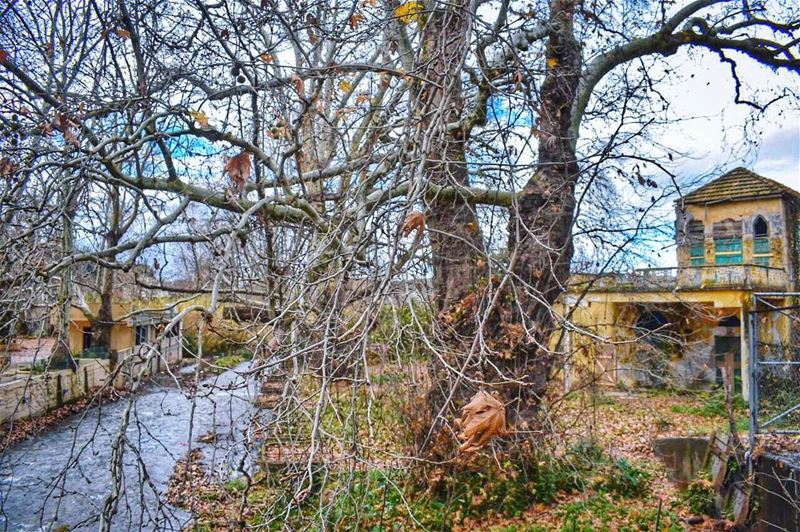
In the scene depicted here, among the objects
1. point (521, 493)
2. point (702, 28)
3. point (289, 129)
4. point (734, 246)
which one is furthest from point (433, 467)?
point (734, 246)

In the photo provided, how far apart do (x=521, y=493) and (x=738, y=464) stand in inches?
81.0

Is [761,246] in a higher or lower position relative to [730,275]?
higher

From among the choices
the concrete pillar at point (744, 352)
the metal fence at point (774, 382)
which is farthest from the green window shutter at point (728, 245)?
the metal fence at point (774, 382)

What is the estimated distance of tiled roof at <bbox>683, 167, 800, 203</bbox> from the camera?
16.8 meters

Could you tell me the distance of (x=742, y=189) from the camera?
57.5 ft

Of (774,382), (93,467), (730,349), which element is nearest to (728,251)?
(730,349)

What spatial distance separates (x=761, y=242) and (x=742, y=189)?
1699 mm

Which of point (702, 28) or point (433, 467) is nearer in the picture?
point (433, 467)

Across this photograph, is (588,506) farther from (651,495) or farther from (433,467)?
(433,467)

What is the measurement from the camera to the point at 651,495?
6461 mm

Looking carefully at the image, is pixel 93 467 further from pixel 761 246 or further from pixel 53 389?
pixel 761 246

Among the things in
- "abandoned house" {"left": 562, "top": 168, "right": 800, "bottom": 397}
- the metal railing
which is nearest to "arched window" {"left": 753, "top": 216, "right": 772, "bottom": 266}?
"abandoned house" {"left": 562, "top": 168, "right": 800, "bottom": 397}

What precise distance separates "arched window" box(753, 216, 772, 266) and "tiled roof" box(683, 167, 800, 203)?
78 cm

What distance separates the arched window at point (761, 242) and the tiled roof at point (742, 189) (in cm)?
78
